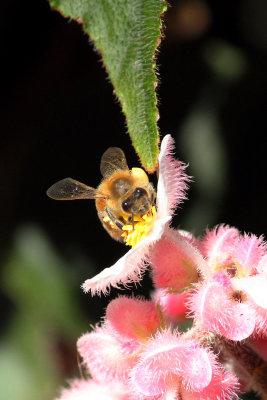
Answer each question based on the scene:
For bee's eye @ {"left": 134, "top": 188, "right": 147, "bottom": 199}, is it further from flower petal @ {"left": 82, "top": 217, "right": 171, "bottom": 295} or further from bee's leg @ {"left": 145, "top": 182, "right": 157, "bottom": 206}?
flower petal @ {"left": 82, "top": 217, "right": 171, "bottom": 295}

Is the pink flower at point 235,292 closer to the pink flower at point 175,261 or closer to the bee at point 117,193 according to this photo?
the pink flower at point 175,261

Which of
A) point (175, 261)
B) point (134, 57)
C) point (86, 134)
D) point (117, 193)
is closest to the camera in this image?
point (134, 57)

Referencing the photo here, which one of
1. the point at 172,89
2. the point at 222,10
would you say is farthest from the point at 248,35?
the point at 172,89

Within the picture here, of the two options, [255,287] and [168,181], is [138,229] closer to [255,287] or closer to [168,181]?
[168,181]

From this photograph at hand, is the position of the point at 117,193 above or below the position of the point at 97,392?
above

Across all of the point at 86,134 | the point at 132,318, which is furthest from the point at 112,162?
the point at 86,134

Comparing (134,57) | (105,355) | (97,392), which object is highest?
(134,57)

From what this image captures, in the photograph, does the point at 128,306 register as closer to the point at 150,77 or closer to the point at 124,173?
the point at 124,173
